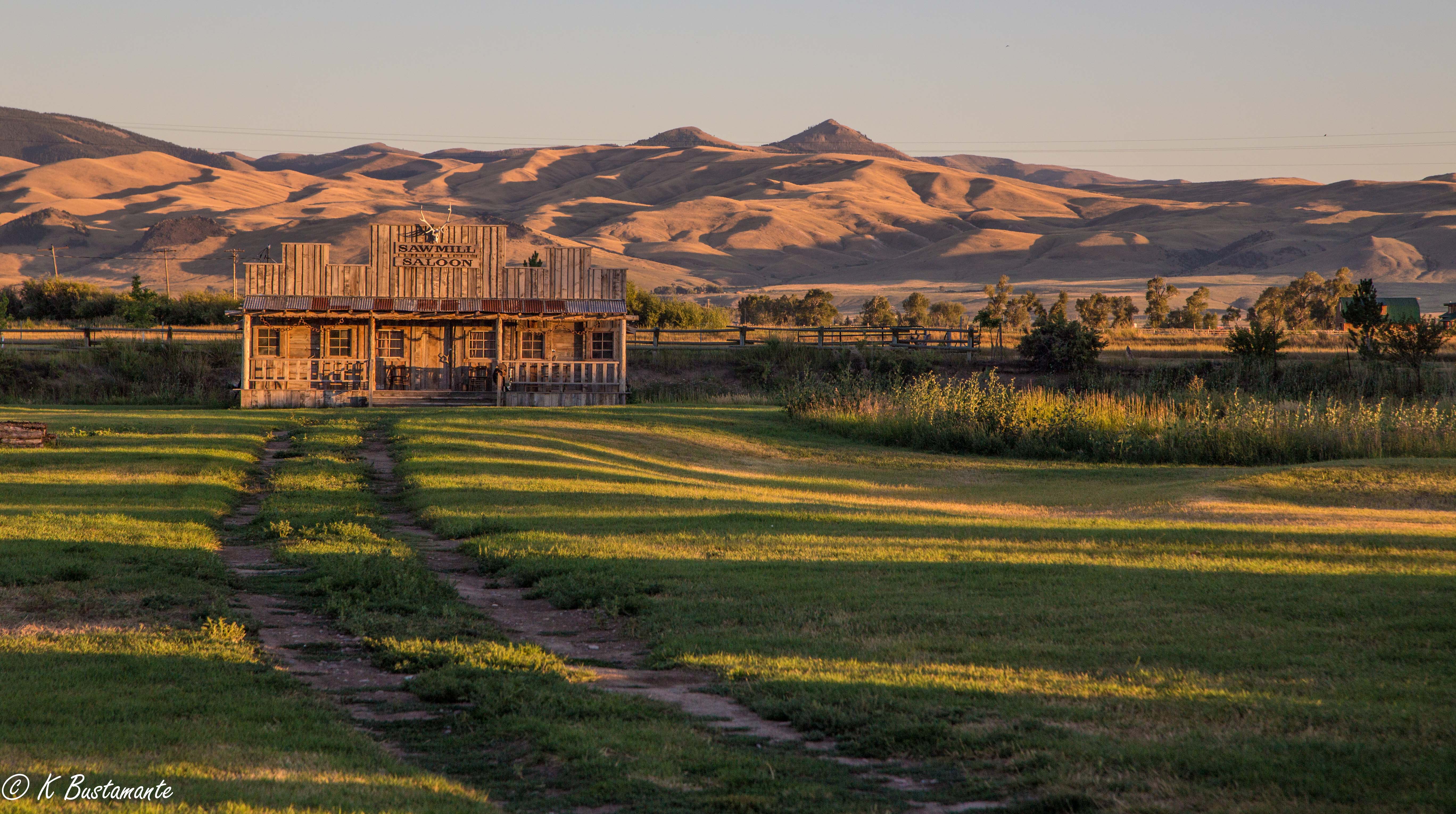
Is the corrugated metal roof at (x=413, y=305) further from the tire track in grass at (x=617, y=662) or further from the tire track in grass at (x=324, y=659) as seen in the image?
the tire track in grass at (x=324, y=659)

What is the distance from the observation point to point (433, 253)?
36312 mm

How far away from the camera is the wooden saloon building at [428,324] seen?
34781 millimetres

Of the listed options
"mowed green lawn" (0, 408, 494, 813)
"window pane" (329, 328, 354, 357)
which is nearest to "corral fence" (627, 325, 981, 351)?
"window pane" (329, 328, 354, 357)

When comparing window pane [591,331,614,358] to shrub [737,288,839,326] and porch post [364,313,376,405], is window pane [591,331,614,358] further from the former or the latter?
shrub [737,288,839,326]

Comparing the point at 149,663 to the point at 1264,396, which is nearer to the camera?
the point at 149,663

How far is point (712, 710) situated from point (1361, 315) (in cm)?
3779

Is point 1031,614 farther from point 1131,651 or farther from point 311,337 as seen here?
point 311,337

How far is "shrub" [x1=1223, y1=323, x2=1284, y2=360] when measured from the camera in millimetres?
38469

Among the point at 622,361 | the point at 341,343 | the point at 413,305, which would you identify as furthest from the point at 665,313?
the point at 413,305

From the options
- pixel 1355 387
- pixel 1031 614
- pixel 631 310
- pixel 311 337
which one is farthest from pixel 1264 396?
pixel 631 310

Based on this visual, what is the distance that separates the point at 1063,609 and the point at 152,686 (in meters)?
6.73

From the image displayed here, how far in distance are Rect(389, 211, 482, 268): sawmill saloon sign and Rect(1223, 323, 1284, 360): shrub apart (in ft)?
82.6

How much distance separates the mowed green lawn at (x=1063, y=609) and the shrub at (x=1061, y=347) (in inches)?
833

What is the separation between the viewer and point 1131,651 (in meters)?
8.18
